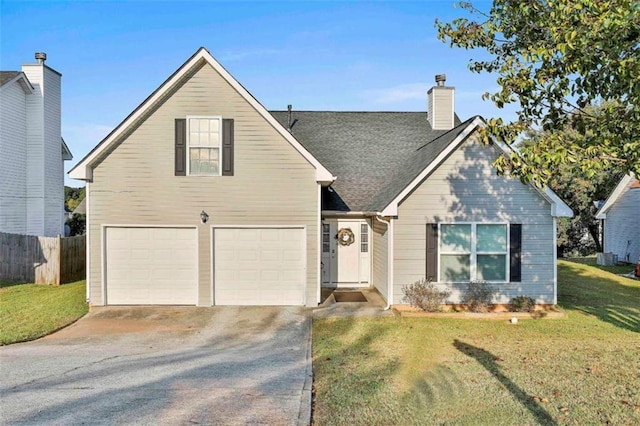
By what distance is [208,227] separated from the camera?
40.7 feet

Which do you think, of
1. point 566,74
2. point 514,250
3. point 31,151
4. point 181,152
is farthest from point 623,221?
point 31,151

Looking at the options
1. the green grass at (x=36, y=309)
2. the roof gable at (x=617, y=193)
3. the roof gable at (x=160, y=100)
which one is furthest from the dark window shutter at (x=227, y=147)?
the roof gable at (x=617, y=193)

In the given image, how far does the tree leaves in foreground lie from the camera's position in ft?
21.4

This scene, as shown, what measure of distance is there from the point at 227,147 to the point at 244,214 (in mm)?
1879

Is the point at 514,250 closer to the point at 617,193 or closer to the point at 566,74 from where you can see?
the point at 566,74

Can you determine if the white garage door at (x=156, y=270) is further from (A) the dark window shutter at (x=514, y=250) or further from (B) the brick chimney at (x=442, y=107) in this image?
(B) the brick chimney at (x=442, y=107)

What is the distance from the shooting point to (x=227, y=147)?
12.4 m

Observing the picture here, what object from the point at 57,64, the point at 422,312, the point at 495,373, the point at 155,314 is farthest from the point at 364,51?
the point at 57,64

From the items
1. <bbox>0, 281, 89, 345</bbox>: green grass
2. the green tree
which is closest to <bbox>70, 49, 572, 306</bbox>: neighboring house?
<bbox>0, 281, 89, 345</bbox>: green grass

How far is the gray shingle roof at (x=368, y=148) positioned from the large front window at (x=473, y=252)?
6.21ft

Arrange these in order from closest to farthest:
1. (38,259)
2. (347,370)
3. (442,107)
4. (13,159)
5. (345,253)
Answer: (347,370) < (345,253) < (38,259) < (442,107) < (13,159)

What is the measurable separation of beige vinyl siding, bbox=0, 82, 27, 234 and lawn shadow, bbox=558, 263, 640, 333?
2194cm

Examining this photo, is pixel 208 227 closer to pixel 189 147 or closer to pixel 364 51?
pixel 189 147

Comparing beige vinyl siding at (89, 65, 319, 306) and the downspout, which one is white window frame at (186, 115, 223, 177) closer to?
beige vinyl siding at (89, 65, 319, 306)
